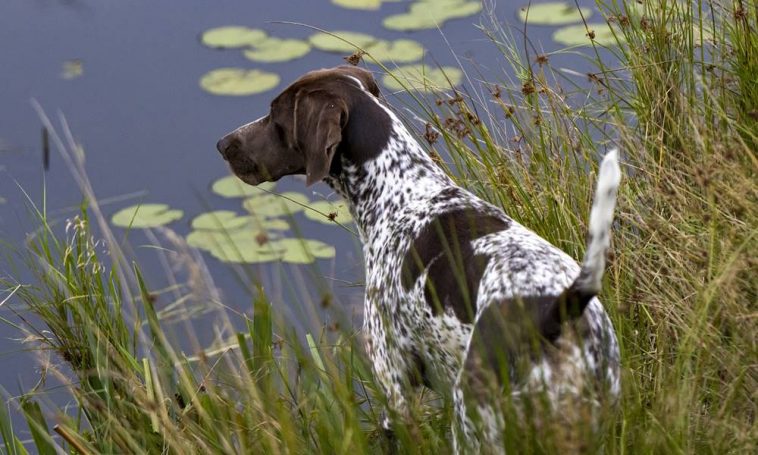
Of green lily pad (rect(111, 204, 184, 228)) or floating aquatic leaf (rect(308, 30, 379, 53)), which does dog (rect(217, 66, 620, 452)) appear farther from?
floating aquatic leaf (rect(308, 30, 379, 53))

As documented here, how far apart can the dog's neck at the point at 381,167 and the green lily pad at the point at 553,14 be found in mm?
3790

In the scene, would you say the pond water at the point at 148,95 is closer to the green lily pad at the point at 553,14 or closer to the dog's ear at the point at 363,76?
the green lily pad at the point at 553,14

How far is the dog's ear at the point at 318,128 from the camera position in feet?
11.9

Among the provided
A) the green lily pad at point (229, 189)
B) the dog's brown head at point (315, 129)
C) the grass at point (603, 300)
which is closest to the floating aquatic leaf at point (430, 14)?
the green lily pad at point (229, 189)

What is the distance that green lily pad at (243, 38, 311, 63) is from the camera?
741 cm

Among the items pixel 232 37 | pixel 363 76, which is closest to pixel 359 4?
pixel 232 37

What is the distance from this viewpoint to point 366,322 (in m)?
3.60

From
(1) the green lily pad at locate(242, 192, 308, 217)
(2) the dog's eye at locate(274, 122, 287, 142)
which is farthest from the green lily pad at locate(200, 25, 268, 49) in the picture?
(2) the dog's eye at locate(274, 122, 287, 142)

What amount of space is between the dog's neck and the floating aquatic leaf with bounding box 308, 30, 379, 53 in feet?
11.6

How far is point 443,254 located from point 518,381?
0.68 m

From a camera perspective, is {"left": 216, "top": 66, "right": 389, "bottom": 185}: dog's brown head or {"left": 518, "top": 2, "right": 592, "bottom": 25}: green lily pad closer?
{"left": 216, "top": 66, "right": 389, "bottom": 185}: dog's brown head

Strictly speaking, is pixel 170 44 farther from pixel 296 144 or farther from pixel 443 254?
pixel 443 254

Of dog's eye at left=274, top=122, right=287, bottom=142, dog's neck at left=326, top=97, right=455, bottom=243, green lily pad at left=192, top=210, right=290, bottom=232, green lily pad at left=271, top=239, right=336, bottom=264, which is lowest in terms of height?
green lily pad at left=271, top=239, right=336, bottom=264

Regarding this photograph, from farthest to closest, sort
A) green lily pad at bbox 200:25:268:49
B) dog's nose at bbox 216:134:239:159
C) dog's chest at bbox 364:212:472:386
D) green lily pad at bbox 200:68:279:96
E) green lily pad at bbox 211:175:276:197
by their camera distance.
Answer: green lily pad at bbox 200:25:268:49
green lily pad at bbox 200:68:279:96
green lily pad at bbox 211:175:276:197
dog's nose at bbox 216:134:239:159
dog's chest at bbox 364:212:472:386
